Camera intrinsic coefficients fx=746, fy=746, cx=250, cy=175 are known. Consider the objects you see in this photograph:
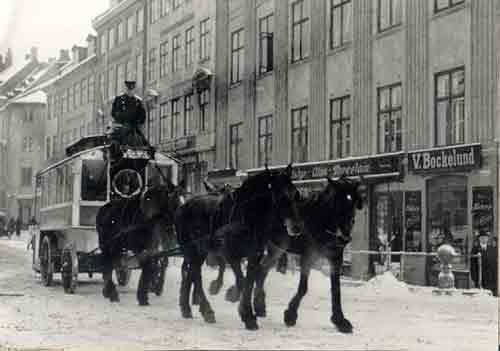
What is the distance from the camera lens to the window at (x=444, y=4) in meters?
8.62

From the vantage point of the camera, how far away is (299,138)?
352 inches

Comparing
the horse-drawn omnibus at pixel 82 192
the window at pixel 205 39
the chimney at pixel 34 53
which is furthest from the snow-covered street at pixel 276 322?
the window at pixel 205 39

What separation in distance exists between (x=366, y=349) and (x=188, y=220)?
9.83 ft

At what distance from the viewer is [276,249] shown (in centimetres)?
721

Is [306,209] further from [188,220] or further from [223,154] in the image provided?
[223,154]

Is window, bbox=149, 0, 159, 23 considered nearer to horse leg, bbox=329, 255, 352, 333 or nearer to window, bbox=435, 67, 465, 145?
window, bbox=435, 67, 465, 145

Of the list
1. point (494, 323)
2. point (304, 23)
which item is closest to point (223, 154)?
point (304, 23)

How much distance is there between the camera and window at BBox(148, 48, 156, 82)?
8810mm

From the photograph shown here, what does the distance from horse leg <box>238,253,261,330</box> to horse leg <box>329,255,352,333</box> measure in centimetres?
69

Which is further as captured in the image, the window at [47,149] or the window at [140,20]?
the window at [140,20]

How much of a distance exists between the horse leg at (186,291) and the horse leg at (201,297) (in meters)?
0.07

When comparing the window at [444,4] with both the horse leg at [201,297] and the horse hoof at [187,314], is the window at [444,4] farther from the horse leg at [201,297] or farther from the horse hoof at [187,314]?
the horse hoof at [187,314]

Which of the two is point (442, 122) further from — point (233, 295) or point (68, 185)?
point (68, 185)

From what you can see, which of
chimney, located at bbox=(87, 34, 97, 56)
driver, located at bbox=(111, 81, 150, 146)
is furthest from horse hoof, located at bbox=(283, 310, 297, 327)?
chimney, located at bbox=(87, 34, 97, 56)
